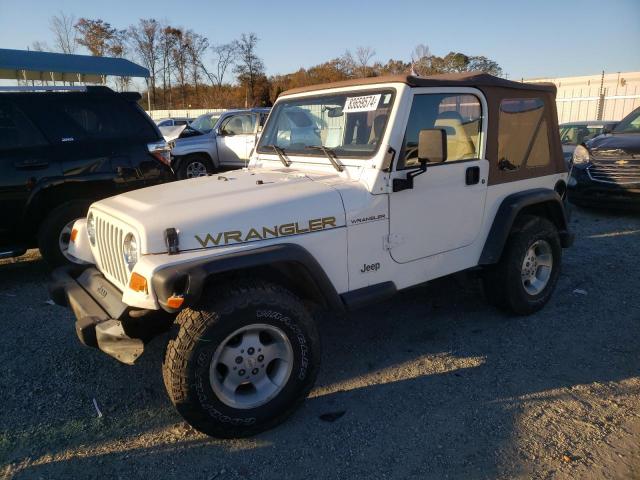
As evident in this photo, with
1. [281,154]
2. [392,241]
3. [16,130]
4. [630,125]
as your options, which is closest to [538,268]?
[392,241]

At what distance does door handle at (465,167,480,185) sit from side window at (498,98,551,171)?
0.34m

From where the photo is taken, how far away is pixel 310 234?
9.52 feet

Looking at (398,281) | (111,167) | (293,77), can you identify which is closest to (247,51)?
(293,77)

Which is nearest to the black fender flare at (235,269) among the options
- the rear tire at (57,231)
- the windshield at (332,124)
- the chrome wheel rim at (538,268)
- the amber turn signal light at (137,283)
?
the amber turn signal light at (137,283)

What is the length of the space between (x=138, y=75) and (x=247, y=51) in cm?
2710

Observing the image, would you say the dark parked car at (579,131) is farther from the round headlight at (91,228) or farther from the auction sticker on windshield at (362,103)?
the round headlight at (91,228)

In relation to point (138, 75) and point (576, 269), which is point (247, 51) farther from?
point (576, 269)

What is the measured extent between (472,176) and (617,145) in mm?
5830

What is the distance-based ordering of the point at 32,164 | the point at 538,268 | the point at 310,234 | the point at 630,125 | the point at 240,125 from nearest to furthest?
1. the point at 310,234
2. the point at 538,268
3. the point at 32,164
4. the point at 630,125
5. the point at 240,125

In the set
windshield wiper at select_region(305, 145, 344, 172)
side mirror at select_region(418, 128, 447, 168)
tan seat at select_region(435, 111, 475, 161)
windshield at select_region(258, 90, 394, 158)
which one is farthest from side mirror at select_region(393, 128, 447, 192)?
tan seat at select_region(435, 111, 475, 161)

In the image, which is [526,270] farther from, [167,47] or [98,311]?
[167,47]

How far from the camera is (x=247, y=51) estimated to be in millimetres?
42562

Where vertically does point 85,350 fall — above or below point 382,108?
below

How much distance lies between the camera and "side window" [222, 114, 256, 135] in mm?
11711
